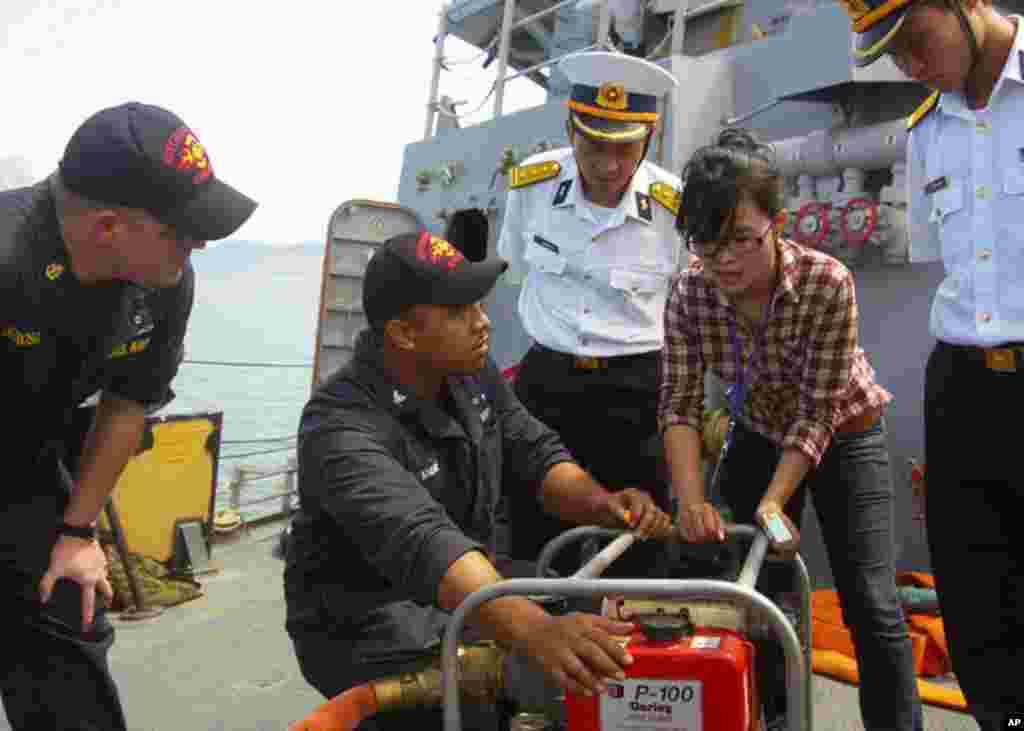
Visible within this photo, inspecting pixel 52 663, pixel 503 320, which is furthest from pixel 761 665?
pixel 503 320

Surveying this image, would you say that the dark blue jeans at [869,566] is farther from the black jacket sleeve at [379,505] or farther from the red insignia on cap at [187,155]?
the red insignia on cap at [187,155]

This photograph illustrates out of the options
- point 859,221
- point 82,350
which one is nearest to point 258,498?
point 859,221

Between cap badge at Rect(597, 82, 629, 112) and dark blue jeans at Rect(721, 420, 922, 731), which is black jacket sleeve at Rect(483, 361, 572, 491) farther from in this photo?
cap badge at Rect(597, 82, 629, 112)

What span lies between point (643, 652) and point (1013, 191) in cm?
126

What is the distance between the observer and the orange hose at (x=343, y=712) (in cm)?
138

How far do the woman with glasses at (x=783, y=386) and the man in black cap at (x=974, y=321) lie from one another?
0.17 metres

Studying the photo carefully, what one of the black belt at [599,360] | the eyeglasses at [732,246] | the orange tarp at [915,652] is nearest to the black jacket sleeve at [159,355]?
the eyeglasses at [732,246]

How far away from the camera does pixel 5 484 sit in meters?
1.76

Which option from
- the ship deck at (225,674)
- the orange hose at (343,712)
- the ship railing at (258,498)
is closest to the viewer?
the orange hose at (343,712)

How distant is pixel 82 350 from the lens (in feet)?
5.68

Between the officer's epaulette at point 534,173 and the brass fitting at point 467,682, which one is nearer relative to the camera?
the brass fitting at point 467,682

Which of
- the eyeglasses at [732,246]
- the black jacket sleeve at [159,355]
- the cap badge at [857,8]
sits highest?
the cap badge at [857,8]

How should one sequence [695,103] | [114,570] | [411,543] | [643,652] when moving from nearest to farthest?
→ 1. [643,652]
2. [411,543]
3. [114,570]
4. [695,103]

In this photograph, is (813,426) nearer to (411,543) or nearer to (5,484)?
(411,543)
